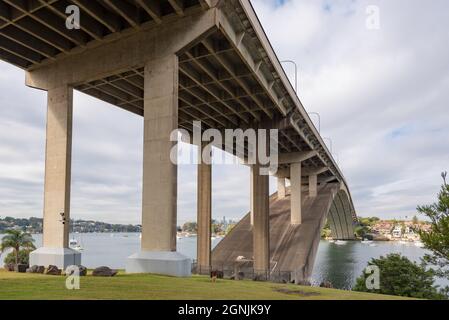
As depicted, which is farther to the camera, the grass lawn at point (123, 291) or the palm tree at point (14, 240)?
the palm tree at point (14, 240)

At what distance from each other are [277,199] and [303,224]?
21.9 metres

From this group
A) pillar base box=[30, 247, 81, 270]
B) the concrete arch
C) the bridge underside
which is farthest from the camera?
the concrete arch

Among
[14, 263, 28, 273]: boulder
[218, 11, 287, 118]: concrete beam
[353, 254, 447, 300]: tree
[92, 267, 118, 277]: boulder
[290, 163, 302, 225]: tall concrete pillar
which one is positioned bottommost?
[353, 254, 447, 300]: tree

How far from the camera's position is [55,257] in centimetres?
2662

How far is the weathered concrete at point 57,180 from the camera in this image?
89.6ft

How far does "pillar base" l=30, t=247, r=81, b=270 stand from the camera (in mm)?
26422

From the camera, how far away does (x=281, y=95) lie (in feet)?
139

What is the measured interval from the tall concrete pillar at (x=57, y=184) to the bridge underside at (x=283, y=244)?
68.2 ft

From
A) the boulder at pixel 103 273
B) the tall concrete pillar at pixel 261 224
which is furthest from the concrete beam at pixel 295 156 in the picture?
the boulder at pixel 103 273

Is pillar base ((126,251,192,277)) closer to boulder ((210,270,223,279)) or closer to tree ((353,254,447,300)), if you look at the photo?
boulder ((210,270,223,279))

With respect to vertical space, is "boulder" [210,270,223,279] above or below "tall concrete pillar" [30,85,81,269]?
below

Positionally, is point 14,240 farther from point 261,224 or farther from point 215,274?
point 215,274

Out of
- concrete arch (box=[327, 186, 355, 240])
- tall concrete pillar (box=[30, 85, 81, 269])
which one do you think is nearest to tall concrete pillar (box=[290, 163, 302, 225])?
concrete arch (box=[327, 186, 355, 240])

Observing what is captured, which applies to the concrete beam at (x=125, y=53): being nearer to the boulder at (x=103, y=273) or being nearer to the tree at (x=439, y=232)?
the boulder at (x=103, y=273)
